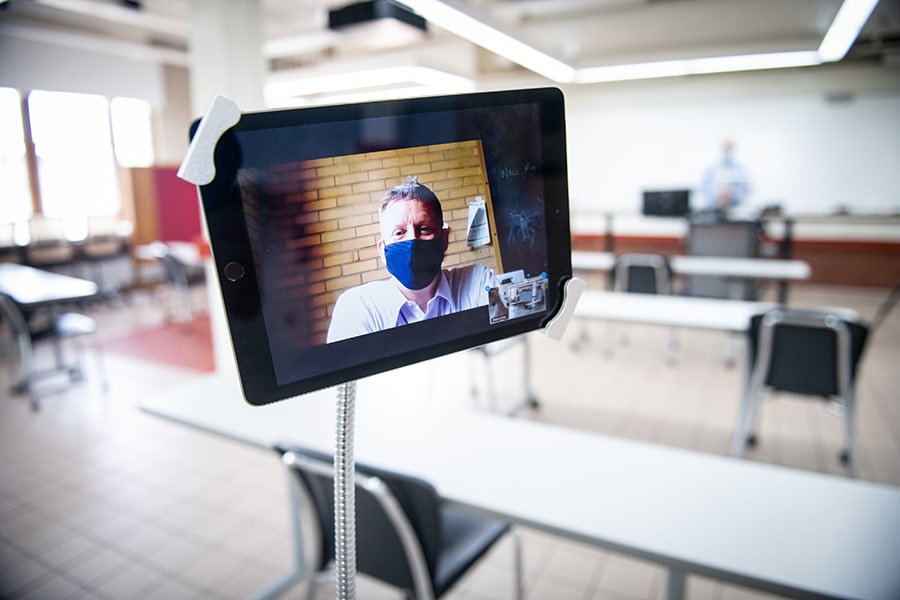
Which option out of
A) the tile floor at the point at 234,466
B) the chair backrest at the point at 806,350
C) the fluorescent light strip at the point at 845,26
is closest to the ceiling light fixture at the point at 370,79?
the fluorescent light strip at the point at 845,26

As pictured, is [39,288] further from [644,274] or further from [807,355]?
[807,355]

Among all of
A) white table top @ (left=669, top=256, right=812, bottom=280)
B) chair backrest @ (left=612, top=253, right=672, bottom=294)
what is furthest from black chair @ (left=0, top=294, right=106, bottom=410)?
white table top @ (left=669, top=256, right=812, bottom=280)

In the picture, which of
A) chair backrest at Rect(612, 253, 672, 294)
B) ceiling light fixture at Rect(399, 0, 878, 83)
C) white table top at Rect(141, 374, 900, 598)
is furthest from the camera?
chair backrest at Rect(612, 253, 672, 294)

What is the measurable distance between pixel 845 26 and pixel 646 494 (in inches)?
105

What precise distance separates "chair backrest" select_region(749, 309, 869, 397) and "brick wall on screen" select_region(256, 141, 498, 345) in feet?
8.60

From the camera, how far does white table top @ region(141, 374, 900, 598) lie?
44.7 inches

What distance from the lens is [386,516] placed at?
1.37 m

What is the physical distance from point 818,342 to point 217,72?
3466 mm

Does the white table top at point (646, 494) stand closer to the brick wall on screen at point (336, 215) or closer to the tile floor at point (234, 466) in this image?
the tile floor at point (234, 466)

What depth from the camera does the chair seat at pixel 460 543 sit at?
4.95ft

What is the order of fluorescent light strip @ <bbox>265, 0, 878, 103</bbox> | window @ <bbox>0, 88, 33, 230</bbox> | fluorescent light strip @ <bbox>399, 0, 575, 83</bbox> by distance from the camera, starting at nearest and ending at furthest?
1. fluorescent light strip @ <bbox>399, 0, 575, 83</bbox>
2. fluorescent light strip @ <bbox>265, 0, 878, 103</bbox>
3. window @ <bbox>0, 88, 33, 230</bbox>

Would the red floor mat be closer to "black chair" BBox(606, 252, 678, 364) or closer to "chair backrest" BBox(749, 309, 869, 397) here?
"black chair" BBox(606, 252, 678, 364)

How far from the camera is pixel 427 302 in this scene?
1.90 ft

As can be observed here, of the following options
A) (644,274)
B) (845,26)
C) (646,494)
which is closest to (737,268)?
(644,274)
